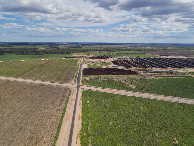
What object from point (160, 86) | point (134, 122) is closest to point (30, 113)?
point (134, 122)

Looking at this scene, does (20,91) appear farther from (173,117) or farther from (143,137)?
(173,117)

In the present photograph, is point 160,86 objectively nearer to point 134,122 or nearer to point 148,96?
point 148,96

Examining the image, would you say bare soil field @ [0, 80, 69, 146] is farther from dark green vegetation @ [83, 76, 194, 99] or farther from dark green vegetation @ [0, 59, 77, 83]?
dark green vegetation @ [83, 76, 194, 99]

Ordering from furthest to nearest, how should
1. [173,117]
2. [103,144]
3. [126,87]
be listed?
[126,87] → [173,117] → [103,144]

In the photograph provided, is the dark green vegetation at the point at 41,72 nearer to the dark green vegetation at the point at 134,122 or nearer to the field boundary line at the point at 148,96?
the field boundary line at the point at 148,96

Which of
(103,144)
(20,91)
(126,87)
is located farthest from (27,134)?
(126,87)
